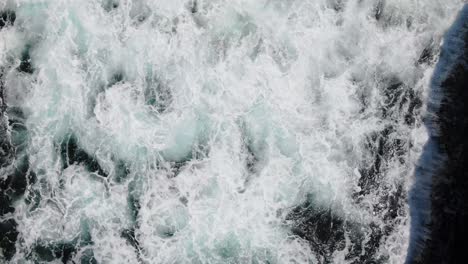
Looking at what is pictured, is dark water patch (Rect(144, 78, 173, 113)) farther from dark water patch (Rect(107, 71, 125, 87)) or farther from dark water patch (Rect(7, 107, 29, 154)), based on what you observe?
dark water patch (Rect(7, 107, 29, 154))

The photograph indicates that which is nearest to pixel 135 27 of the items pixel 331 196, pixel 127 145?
pixel 127 145

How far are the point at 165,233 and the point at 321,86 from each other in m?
5.11

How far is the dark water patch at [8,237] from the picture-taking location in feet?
27.7

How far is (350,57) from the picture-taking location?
862 cm

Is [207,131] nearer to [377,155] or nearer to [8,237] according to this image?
[377,155]

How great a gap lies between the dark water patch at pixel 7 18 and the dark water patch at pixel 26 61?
77cm

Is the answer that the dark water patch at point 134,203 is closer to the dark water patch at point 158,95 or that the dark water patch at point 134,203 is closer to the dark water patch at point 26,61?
the dark water patch at point 158,95

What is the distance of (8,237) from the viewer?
27.8ft

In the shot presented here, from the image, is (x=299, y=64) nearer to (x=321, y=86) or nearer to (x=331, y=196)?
(x=321, y=86)

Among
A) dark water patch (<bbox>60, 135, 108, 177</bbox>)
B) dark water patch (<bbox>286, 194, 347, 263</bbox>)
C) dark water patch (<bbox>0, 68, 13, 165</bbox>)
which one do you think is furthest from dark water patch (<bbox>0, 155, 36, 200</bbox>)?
dark water patch (<bbox>286, 194, 347, 263</bbox>)

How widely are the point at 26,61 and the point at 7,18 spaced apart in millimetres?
1219

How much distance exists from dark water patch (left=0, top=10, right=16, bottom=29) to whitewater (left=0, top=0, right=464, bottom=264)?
0.06 meters

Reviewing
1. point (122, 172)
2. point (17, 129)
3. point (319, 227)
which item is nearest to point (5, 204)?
point (17, 129)

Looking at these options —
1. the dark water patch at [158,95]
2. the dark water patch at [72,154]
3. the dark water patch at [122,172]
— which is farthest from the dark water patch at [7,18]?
the dark water patch at [122,172]
